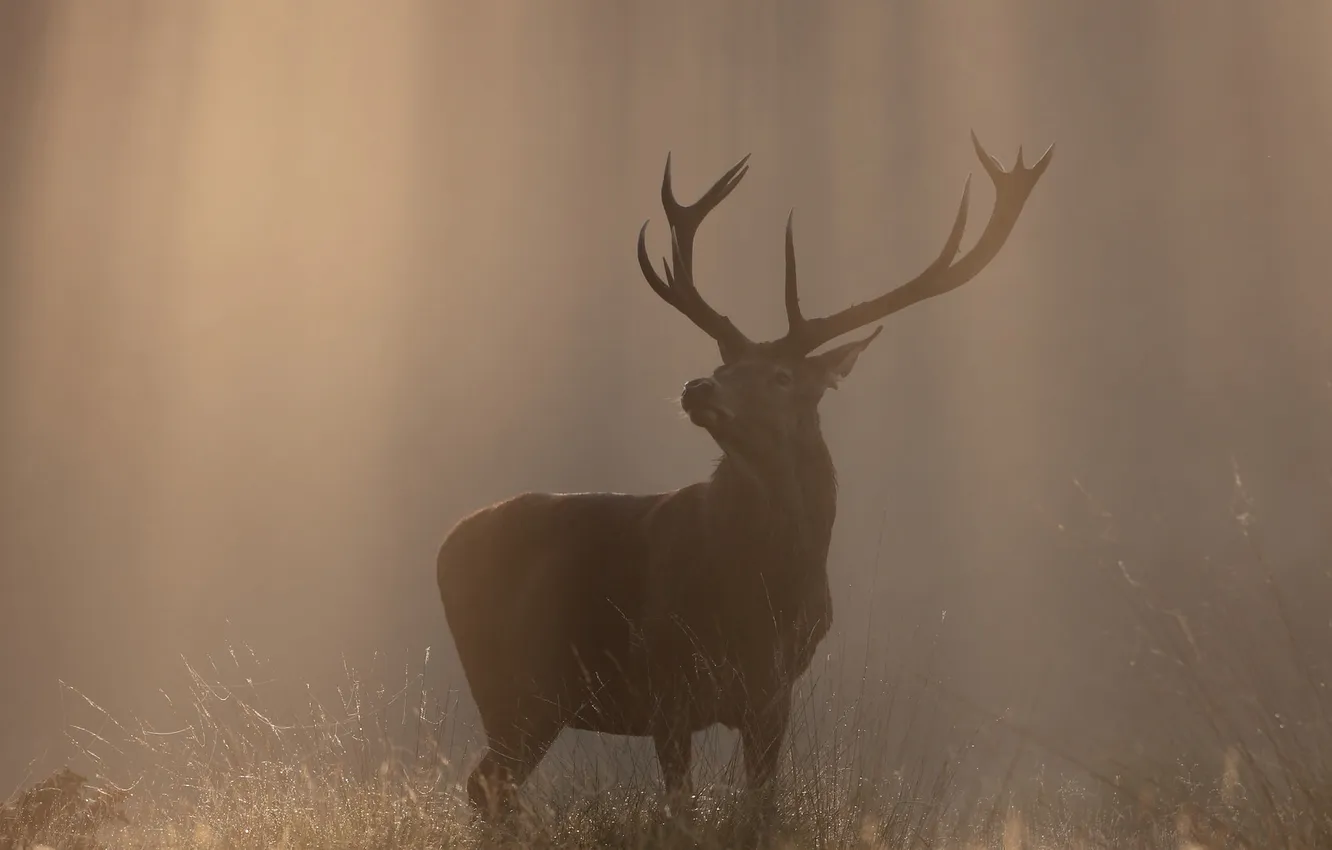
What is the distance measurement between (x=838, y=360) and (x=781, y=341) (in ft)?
1.13

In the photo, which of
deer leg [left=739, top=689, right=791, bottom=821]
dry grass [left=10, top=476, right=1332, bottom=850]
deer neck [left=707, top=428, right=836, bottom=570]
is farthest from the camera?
deer neck [left=707, top=428, right=836, bottom=570]

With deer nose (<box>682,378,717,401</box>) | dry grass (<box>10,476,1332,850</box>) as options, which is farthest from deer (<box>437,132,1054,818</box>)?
dry grass (<box>10,476,1332,850</box>)

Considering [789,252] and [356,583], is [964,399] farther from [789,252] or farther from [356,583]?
[789,252]

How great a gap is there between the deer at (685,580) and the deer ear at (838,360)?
0.03 ft

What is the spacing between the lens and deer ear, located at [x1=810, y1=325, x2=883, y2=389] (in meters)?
6.44

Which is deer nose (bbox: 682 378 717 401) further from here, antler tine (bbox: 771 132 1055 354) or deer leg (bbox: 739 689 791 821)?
deer leg (bbox: 739 689 791 821)

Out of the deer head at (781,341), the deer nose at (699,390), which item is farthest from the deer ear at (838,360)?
the deer nose at (699,390)

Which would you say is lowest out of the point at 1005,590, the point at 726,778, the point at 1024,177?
the point at 1005,590

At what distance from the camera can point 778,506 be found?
19.0 feet

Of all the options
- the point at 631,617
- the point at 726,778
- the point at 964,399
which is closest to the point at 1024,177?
the point at 631,617

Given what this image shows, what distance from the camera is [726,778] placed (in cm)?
423

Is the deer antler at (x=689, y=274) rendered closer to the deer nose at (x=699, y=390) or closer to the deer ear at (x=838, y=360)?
the deer ear at (x=838, y=360)

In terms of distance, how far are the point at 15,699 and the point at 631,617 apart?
62.2 m

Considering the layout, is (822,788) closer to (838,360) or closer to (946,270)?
(838,360)
